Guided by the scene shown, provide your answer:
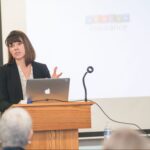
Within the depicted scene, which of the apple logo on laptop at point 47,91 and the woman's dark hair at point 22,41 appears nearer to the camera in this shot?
the apple logo on laptop at point 47,91

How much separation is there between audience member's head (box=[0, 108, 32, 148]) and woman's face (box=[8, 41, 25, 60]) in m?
1.67

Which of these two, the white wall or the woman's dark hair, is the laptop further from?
the white wall

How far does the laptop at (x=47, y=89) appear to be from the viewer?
11.1ft

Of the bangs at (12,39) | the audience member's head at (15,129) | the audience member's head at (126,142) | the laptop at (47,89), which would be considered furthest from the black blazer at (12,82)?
the audience member's head at (126,142)

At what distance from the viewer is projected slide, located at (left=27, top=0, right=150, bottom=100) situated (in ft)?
15.4

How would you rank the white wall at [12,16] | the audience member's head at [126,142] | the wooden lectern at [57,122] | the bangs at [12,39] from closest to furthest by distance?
the audience member's head at [126,142]
the wooden lectern at [57,122]
the bangs at [12,39]
the white wall at [12,16]

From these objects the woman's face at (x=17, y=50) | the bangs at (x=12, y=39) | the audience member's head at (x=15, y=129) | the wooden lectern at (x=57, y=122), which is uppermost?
the bangs at (x=12, y=39)

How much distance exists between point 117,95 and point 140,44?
24.8 inches

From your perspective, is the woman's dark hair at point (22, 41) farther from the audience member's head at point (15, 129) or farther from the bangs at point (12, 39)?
the audience member's head at point (15, 129)

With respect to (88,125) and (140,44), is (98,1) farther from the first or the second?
(88,125)

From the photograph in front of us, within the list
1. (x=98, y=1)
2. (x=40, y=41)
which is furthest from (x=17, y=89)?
(x=98, y=1)

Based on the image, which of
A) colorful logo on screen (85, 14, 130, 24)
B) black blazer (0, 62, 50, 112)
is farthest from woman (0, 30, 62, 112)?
colorful logo on screen (85, 14, 130, 24)

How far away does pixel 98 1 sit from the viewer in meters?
4.81

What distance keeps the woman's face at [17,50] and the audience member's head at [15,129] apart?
167 cm
